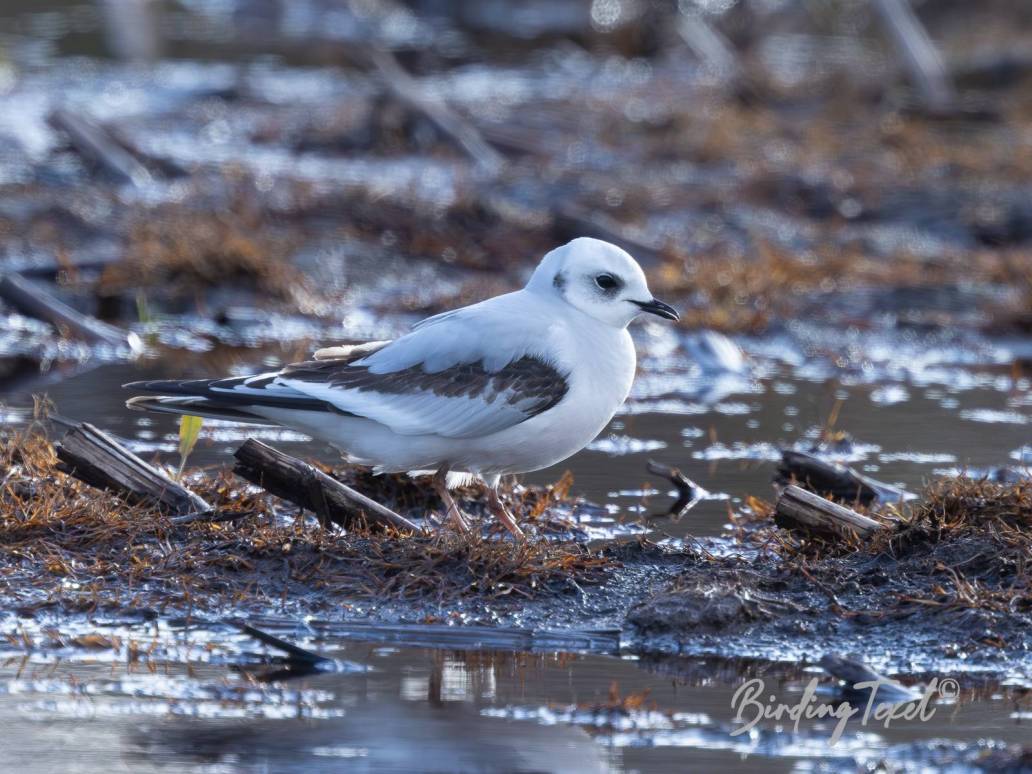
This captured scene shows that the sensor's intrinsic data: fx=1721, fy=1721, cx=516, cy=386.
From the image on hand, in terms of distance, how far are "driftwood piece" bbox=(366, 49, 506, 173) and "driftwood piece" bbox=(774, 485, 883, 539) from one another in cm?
949

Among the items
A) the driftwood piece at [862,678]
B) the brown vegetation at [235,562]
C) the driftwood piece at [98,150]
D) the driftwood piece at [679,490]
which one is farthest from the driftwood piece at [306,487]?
the driftwood piece at [98,150]

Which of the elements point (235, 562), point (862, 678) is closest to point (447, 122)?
point (235, 562)

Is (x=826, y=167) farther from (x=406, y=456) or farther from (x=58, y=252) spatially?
(x=406, y=456)

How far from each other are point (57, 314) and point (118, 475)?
14.1ft

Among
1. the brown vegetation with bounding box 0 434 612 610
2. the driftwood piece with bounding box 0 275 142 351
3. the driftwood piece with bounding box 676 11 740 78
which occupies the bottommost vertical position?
the brown vegetation with bounding box 0 434 612 610

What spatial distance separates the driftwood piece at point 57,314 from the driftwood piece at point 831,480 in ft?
15.1

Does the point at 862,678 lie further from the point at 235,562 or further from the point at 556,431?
the point at 235,562

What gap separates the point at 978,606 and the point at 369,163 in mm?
11210

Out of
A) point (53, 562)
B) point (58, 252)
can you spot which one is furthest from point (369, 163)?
point (53, 562)

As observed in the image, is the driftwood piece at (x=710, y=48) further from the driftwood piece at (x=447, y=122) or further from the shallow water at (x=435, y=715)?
the shallow water at (x=435, y=715)

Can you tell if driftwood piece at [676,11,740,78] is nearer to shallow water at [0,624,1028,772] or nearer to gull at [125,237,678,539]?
gull at [125,237,678,539]

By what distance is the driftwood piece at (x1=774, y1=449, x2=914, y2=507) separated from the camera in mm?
6793

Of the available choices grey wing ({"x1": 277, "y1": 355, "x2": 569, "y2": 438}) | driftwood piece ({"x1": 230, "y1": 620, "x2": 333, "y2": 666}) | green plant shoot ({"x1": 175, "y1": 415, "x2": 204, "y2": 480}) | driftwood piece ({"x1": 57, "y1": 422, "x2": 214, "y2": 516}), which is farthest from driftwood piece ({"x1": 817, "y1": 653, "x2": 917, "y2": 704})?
green plant shoot ({"x1": 175, "y1": 415, "x2": 204, "y2": 480})

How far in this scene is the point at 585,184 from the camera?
14.5 meters
